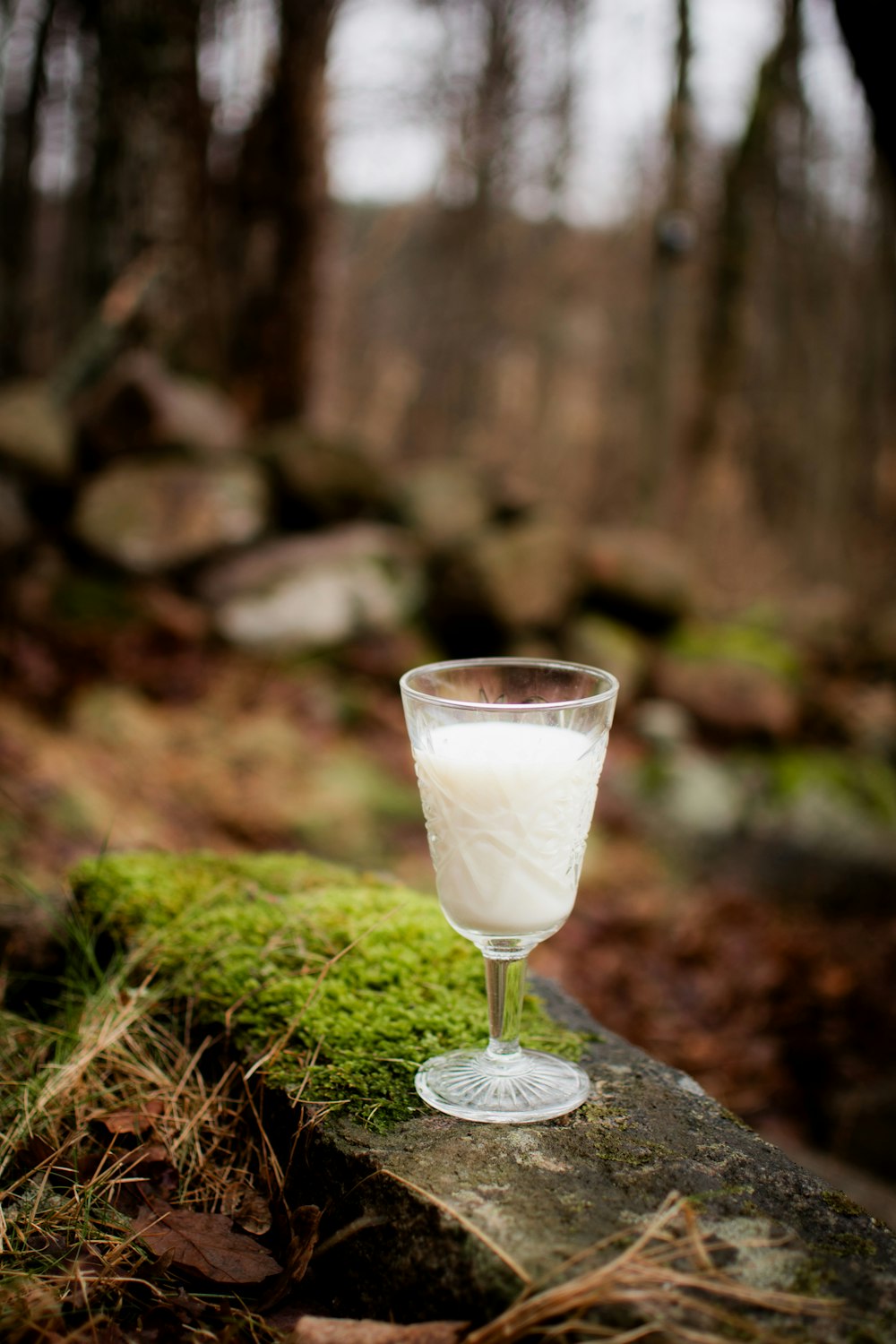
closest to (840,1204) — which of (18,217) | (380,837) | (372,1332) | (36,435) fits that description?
(372,1332)

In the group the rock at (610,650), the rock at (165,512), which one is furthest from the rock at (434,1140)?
the rock at (610,650)

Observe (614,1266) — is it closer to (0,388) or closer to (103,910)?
(103,910)

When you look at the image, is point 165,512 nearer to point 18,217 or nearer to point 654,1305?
point 18,217

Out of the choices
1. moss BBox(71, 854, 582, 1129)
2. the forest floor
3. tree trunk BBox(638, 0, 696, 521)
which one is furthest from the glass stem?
tree trunk BBox(638, 0, 696, 521)

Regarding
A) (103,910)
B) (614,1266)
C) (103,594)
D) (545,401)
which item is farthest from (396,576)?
(545,401)

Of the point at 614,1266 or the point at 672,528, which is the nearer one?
the point at 614,1266

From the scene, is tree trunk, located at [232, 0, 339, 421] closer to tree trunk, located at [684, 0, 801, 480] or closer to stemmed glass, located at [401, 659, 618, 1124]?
tree trunk, located at [684, 0, 801, 480]
